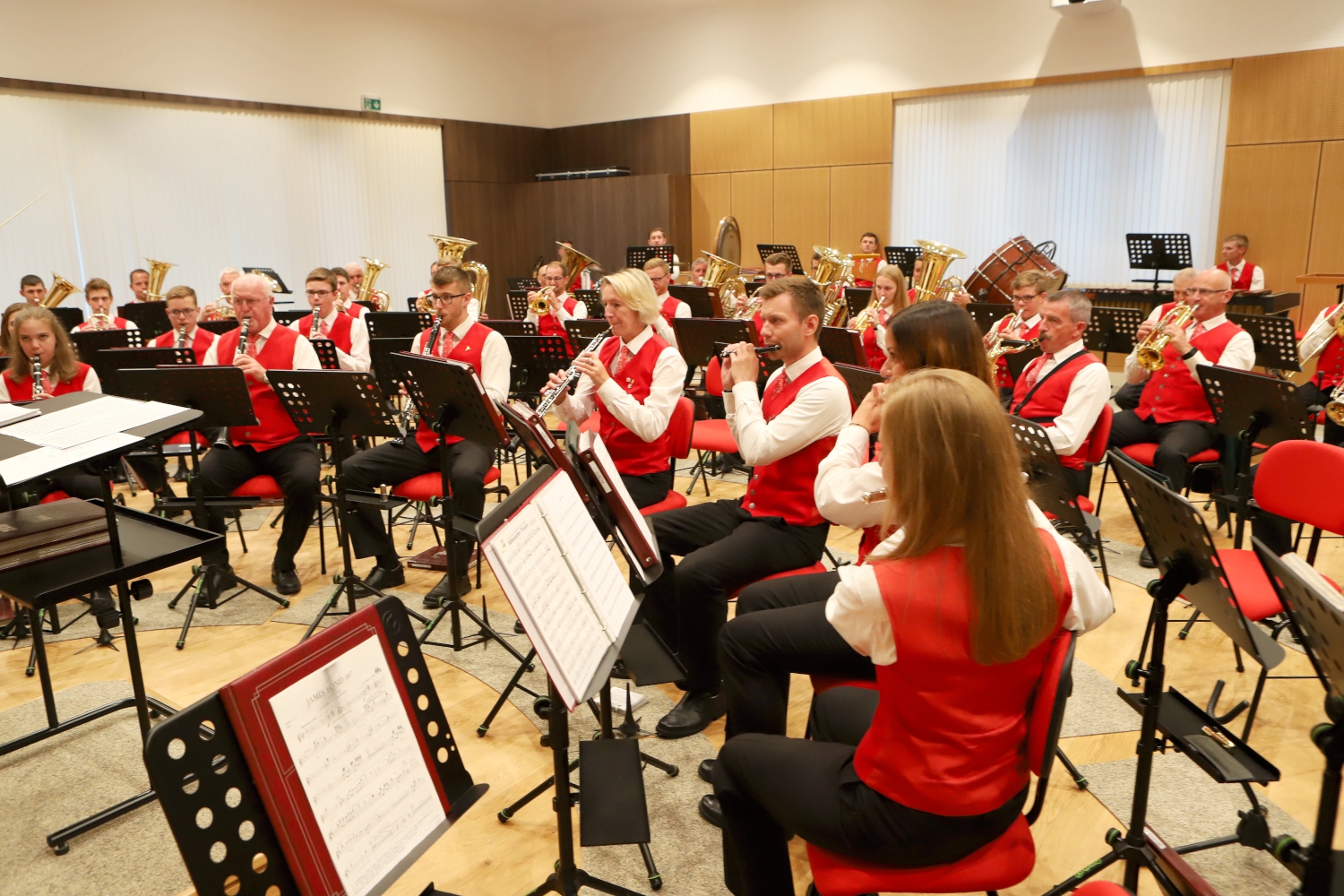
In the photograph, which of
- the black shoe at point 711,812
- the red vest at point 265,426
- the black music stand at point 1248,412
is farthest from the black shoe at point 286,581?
the black music stand at point 1248,412

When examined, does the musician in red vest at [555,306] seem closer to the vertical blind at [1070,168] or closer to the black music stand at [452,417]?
the black music stand at [452,417]

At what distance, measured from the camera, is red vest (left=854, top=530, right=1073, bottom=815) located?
1.59 metres

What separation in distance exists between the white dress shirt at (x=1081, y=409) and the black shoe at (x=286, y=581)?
12.3 ft

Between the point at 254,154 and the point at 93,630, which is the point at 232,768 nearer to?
the point at 93,630

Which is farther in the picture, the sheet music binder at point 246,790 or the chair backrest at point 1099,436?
the chair backrest at point 1099,436

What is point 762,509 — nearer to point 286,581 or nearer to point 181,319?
point 286,581

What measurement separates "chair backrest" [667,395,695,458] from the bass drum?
6.97 meters

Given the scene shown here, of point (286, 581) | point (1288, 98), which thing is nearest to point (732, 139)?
point (1288, 98)

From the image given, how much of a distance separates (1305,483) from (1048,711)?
200 centimetres

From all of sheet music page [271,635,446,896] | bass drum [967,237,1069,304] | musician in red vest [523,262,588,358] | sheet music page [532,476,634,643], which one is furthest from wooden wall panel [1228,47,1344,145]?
sheet music page [271,635,446,896]

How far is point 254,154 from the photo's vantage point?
40.4 feet

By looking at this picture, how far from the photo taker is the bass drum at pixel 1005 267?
984cm

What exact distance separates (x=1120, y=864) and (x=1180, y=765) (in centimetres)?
65

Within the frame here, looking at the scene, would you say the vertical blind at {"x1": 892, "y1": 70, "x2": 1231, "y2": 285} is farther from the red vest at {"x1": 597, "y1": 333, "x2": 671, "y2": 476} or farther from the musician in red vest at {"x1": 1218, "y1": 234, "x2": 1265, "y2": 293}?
the red vest at {"x1": 597, "y1": 333, "x2": 671, "y2": 476}
